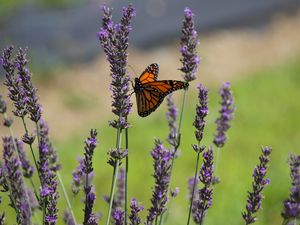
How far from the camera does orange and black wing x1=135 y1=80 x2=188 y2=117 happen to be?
2.49 meters

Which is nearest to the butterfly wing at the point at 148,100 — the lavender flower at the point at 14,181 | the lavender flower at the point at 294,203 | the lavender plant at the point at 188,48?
the lavender plant at the point at 188,48

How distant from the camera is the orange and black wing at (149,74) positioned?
99.7 inches

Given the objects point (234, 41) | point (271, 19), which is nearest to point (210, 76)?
point (234, 41)

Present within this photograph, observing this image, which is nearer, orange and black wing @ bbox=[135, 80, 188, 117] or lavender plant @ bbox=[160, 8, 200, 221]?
lavender plant @ bbox=[160, 8, 200, 221]

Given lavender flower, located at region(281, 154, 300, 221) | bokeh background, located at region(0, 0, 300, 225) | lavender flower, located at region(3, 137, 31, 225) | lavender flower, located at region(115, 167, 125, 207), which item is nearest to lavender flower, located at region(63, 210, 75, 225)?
lavender flower, located at region(115, 167, 125, 207)

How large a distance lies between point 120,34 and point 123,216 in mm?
684

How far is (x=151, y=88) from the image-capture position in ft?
8.54

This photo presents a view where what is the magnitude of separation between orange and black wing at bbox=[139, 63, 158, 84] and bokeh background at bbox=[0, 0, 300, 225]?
3.69 ft

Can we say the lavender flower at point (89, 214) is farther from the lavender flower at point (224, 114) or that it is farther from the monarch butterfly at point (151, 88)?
the lavender flower at point (224, 114)

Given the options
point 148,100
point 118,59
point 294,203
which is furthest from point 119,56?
point 294,203

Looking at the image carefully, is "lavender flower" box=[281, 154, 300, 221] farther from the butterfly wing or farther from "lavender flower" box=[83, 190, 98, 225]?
the butterfly wing

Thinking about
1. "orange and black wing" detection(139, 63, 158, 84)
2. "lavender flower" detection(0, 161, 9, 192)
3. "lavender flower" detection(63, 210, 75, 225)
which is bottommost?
"lavender flower" detection(0, 161, 9, 192)

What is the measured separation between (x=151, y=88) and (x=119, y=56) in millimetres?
502

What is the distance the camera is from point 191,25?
2.39 m
